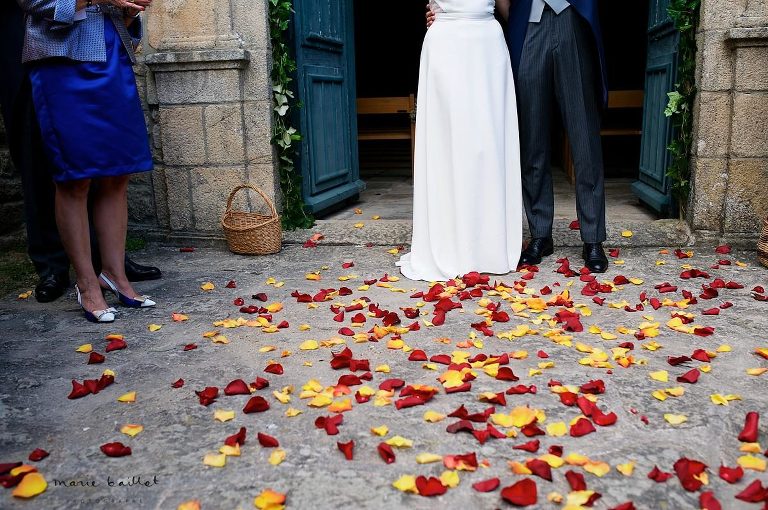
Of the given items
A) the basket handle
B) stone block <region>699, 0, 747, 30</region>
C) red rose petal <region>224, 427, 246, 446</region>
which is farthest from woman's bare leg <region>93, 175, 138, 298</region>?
stone block <region>699, 0, 747, 30</region>

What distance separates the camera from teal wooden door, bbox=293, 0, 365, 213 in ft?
16.5

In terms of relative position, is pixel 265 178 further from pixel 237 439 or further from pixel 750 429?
pixel 750 429

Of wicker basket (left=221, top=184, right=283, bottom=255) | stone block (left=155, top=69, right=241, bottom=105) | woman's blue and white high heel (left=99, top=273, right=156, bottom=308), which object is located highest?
stone block (left=155, top=69, right=241, bottom=105)

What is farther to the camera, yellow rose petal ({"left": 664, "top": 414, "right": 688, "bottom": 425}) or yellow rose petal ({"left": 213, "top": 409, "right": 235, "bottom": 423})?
yellow rose petal ({"left": 213, "top": 409, "right": 235, "bottom": 423})

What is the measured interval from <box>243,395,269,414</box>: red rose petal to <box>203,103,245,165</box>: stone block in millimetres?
2781

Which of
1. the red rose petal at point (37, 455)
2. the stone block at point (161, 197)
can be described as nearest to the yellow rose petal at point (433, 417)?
the red rose petal at point (37, 455)

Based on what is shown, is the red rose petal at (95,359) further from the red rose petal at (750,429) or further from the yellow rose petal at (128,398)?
the red rose petal at (750,429)

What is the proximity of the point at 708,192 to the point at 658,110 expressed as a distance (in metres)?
0.80

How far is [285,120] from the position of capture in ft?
16.5

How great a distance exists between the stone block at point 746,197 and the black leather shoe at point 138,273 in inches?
136

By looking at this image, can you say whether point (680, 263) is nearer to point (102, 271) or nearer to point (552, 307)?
point (552, 307)

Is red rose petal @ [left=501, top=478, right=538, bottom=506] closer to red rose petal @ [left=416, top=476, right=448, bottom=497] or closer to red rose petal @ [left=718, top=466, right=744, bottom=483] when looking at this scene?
red rose petal @ [left=416, top=476, right=448, bottom=497]

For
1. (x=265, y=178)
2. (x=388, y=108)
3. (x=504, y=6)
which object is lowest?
(x=265, y=178)

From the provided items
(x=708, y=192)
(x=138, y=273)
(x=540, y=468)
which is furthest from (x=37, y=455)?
(x=708, y=192)
